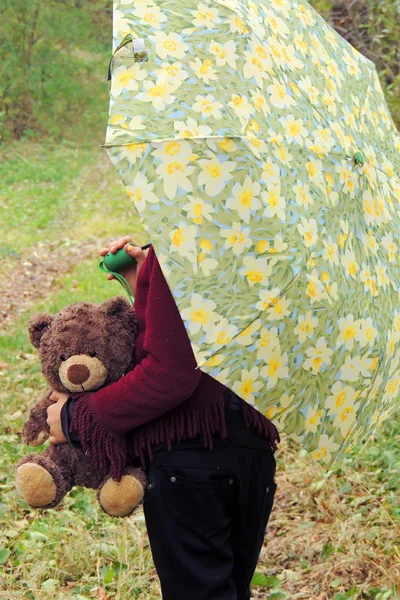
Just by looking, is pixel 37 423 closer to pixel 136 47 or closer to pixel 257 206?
pixel 257 206

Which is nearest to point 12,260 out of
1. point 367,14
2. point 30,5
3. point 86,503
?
point 367,14

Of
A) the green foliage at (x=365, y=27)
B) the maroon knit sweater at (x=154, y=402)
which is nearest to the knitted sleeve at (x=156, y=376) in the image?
the maroon knit sweater at (x=154, y=402)

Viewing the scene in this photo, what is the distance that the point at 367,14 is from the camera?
8.16 meters

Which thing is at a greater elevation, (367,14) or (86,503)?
(367,14)

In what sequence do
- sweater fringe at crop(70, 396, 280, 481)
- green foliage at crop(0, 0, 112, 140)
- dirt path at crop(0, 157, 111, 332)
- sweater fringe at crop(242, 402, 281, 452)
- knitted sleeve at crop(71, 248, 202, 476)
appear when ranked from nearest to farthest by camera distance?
knitted sleeve at crop(71, 248, 202, 476), sweater fringe at crop(70, 396, 280, 481), sweater fringe at crop(242, 402, 281, 452), dirt path at crop(0, 157, 111, 332), green foliage at crop(0, 0, 112, 140)

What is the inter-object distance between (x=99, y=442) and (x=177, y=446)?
8.2 inches

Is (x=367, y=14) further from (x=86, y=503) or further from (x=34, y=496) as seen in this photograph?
(x=34, y=496)

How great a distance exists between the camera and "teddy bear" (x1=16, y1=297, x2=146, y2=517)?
2.03 m

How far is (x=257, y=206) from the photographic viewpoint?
179 centimetres

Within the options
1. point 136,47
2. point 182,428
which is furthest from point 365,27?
point 182,428

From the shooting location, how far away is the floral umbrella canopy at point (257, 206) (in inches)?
68.5

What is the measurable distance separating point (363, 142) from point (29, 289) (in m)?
6.44

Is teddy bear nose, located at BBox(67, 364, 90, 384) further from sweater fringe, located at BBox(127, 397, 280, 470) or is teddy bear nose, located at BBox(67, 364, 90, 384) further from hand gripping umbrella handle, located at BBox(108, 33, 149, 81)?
hand gripping umbrella handle, located at BBox(108, 33, 149, 81)

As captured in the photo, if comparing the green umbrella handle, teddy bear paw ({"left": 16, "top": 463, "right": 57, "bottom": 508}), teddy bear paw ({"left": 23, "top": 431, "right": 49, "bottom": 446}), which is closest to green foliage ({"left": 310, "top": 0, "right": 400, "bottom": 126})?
the green umbrella handle
